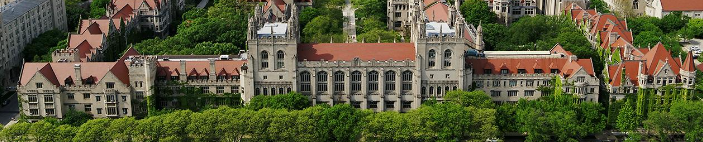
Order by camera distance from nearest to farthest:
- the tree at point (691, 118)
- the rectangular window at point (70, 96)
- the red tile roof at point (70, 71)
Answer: the tree at point (691, 118) → the red tile roof at point (70, 71) → the rectangular window at point (70, 96)

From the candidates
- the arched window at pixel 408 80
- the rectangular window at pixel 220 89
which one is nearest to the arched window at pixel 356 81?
the arched window at pixel 408 80

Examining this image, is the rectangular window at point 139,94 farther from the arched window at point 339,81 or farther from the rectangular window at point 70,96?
the arched window at point 339,81

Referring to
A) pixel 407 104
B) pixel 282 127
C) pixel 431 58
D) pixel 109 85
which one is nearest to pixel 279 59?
pixel 282 127

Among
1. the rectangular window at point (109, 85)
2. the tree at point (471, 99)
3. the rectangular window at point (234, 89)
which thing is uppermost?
the rectangular window at point (109, 85)

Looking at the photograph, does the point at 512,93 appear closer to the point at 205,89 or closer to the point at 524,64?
the point at 524,64

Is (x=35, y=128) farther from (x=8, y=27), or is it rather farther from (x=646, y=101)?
(x=646, y=101)

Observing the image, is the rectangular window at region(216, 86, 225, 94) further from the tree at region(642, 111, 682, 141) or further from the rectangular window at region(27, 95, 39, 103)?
the tree at region(642, 111, 682, 141)
